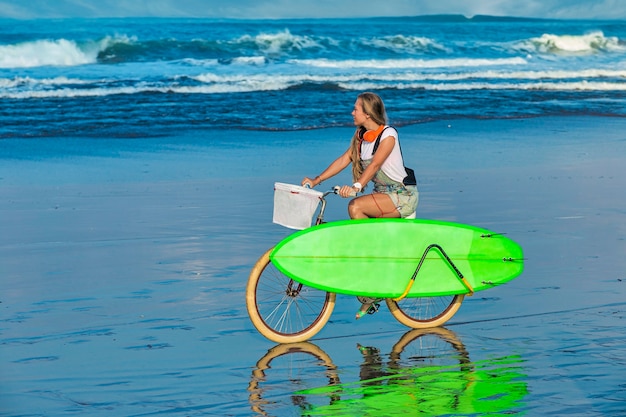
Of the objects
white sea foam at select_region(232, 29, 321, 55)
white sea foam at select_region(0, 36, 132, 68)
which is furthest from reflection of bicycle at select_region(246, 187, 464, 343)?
white sea foam at select_region(232, 29, 321, 55)

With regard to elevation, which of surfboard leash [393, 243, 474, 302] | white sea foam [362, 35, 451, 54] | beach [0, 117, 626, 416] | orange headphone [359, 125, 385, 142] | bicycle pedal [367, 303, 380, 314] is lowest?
beach [0, 117, 626, 416]

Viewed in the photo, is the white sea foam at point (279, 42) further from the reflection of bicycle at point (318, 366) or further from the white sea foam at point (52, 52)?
the reflection of bicycle at point (318, 366)

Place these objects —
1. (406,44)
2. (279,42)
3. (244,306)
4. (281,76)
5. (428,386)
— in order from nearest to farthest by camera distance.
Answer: (428,386) → (244,306) → (281,76) → (279,42) → (406,44)

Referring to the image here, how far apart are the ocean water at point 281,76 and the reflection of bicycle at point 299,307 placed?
12.1m

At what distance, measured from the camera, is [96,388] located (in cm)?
555

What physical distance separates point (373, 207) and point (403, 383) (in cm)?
167

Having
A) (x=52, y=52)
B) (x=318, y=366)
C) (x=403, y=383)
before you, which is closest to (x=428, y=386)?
(x=403, y=383)

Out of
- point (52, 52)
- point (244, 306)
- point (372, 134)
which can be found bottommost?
point (244, 306)

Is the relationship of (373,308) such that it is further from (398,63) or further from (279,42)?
(279,42)

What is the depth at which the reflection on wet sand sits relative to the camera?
5.21 metres

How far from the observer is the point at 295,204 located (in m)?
6.70

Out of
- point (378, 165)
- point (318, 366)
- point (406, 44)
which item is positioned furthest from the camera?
point (406, 44)

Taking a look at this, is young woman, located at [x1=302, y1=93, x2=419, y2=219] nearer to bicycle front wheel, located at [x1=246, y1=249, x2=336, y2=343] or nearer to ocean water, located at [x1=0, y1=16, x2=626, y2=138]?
bicycle front wheel, located at [x1=246, y1=249, x2=336, y2=343]

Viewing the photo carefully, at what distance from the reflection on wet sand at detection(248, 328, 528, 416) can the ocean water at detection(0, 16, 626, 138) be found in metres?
13.2
